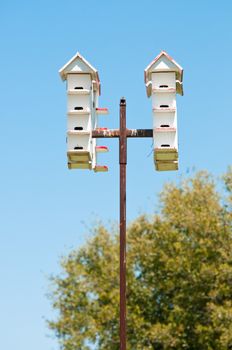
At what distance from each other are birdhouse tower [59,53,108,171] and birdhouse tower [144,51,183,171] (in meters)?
0.74

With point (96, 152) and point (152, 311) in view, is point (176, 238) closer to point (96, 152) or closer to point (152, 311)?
point (152, 311)

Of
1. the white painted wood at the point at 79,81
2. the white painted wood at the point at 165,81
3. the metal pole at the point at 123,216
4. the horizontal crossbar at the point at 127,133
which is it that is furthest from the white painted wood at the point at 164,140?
the white painted wood at the point at 79,81

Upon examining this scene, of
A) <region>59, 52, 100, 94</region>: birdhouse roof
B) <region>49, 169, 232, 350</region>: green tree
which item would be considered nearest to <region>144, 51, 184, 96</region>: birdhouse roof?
<region>59, 52, 100, 94</region>: birdhouse roof

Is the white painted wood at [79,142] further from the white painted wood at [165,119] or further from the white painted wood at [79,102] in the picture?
the white painted wood at [165,119]

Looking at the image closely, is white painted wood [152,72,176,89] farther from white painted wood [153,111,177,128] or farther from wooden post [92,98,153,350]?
wooden post [92,98,153,350]

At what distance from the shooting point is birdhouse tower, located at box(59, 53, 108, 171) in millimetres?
10414

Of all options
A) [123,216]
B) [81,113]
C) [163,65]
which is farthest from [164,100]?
[123,216]

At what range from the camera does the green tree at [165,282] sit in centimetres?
2909

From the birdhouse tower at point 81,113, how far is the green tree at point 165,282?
59.5 feet

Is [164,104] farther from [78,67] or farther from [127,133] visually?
[78,67]

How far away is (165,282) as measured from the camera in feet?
99.4

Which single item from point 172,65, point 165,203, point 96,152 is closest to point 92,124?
point 96,152

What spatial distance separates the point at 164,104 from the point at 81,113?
41.0 inches

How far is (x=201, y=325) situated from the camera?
29.0 m
